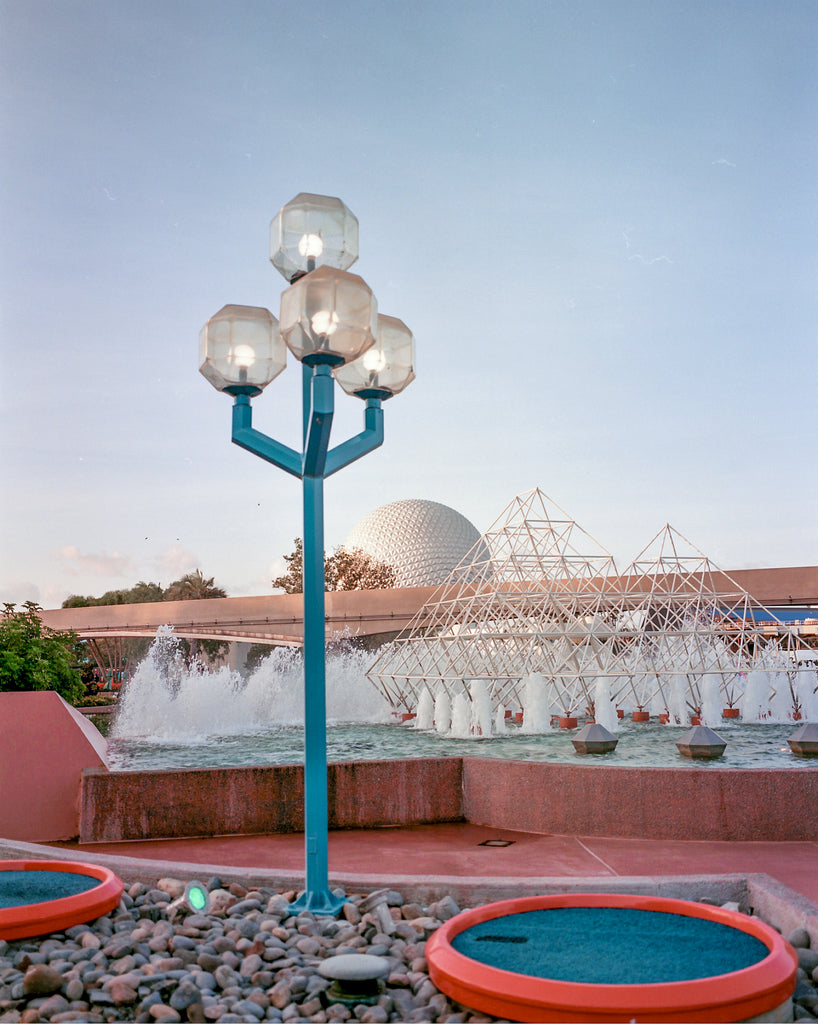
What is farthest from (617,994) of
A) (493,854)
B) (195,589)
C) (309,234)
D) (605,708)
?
(195,589)

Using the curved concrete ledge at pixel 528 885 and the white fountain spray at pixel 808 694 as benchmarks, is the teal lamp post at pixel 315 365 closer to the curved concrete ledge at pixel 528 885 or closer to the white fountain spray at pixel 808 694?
the curved concrete ledge at pixel 528 885

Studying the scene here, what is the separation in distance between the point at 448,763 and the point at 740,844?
2823 millimetres

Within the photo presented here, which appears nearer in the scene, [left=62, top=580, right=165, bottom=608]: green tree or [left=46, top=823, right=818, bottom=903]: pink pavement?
[left=46, top=823, right=818, bottom=903]: pink pavement

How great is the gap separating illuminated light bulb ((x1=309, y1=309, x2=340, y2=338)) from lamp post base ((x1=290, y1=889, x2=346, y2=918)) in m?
3.07

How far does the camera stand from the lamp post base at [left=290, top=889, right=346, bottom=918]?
4.98m

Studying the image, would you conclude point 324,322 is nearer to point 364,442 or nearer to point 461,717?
point 364,442

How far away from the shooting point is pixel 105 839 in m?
8.13

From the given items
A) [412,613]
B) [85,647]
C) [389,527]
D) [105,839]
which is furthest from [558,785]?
[85,647]

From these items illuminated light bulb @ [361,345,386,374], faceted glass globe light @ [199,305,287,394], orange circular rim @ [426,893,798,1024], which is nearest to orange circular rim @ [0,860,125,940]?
orange circular rim @ [426,893,798,1024]

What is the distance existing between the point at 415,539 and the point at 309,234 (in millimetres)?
55758

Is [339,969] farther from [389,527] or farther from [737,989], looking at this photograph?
[389,527]

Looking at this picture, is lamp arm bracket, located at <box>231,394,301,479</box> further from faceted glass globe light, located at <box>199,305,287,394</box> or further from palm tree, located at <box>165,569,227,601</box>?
palm tree, located at <box>165,569,227,601</box>

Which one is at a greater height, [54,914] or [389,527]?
[389,527]

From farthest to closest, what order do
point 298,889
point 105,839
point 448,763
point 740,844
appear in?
point 448,763 → point 105,839 → point 740,844 → point 298,889
